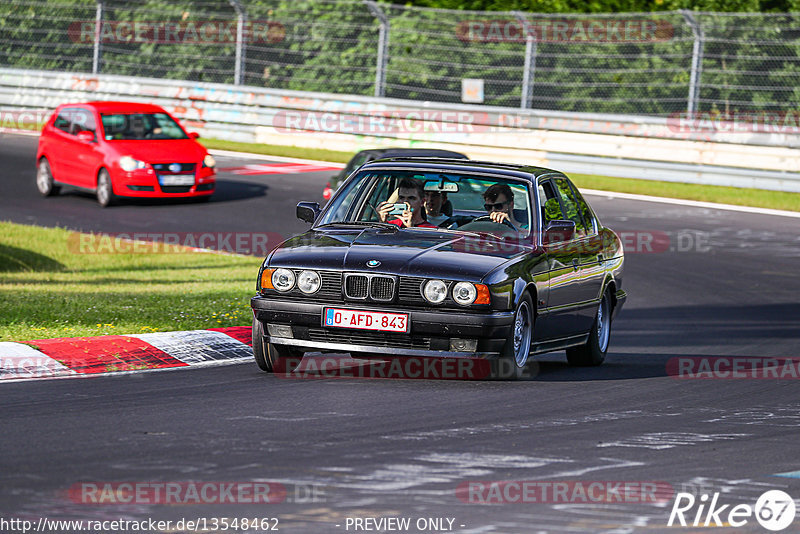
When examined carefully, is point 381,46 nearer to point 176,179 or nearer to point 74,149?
point 176,179

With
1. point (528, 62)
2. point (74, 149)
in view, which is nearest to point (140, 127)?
point (74, 149)

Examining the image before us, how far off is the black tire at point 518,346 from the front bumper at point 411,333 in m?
0.12

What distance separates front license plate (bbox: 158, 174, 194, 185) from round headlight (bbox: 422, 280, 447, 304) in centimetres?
1346

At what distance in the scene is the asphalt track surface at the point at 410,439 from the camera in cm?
569

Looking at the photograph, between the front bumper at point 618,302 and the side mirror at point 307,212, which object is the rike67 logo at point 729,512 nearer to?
the side mirror at point 307,212

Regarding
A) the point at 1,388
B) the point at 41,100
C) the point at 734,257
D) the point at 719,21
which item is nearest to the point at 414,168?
the point at 1,388

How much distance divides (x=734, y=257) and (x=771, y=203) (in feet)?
16.6

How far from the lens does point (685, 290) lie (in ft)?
51.6

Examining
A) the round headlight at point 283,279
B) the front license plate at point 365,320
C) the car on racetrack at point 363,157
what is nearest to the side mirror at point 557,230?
the front license plate at point 365,320

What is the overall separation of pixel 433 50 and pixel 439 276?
19.3m

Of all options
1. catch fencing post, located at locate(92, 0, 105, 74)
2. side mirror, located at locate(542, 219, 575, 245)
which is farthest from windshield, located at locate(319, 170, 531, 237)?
catch fencing post, located at locate(92, 0, 105, 74)

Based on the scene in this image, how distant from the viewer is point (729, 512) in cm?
583

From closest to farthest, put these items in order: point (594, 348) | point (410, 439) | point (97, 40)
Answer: point (410, 439) → point (594, 348) → point (97, 40)

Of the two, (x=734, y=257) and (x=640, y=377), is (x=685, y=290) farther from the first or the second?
(x=640, y=377)
